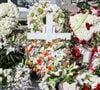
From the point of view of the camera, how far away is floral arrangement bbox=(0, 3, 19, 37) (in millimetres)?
4629

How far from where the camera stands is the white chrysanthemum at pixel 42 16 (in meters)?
4.90

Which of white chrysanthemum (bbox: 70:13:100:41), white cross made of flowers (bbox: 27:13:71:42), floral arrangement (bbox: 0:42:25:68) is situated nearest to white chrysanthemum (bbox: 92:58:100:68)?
white chrysanthemum (bbox: 70:13:100:41)

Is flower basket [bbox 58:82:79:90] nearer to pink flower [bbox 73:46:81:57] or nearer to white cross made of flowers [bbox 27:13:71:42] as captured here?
pink flower [bbox 73:46:81:57]

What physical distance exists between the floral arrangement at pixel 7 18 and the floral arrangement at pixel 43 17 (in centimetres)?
23

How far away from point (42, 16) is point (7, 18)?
45 cm

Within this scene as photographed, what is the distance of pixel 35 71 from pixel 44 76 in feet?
1.29

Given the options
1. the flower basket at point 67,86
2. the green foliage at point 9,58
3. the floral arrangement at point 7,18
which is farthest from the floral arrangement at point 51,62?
the floral arrangement at point 7,18

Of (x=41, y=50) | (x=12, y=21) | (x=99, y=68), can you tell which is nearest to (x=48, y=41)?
(x=41, y=50)

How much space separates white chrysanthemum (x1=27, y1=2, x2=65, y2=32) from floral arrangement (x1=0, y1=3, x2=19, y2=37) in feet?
0.73

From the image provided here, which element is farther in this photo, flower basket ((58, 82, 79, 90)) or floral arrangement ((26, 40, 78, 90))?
floral arrangement ((26, 40, 78, 90))

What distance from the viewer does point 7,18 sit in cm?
472

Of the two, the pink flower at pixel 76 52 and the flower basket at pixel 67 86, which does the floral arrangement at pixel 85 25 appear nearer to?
the pink flower at pixel 76 52

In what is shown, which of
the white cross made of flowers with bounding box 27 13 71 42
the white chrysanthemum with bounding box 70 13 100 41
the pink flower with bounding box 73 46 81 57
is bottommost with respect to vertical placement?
the pink flower with bounding box 73 46 81 57

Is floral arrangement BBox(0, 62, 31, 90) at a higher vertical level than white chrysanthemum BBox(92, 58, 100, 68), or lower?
lower
